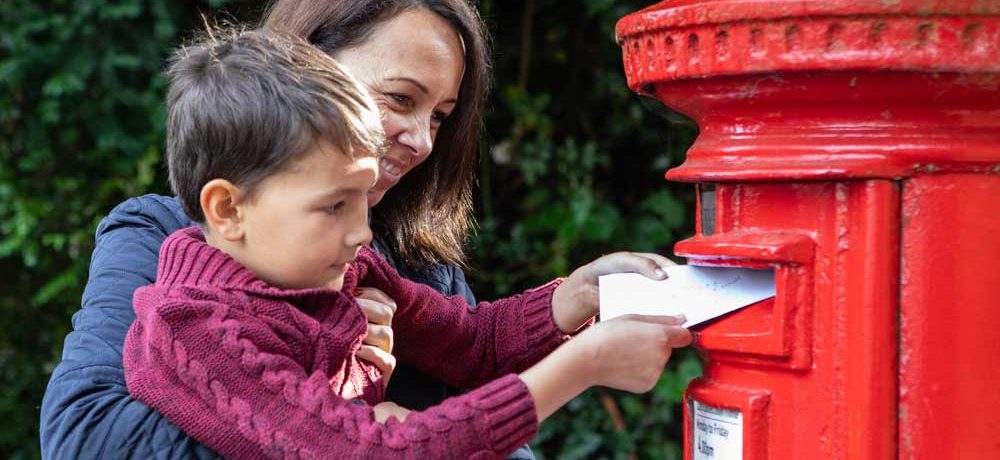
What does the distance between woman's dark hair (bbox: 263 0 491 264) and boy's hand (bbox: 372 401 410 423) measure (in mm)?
558

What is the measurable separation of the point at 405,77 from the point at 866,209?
0.80m

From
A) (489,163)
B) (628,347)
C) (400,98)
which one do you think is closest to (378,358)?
(628,347)

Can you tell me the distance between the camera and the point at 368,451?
1.23m

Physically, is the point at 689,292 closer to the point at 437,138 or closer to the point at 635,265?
the point at 635,265

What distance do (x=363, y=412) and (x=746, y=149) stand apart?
1.65 ft

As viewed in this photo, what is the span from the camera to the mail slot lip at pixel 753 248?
1225 millimetres

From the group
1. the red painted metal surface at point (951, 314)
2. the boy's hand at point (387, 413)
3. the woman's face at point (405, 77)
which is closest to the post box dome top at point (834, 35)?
the red painted metal surface at point (951, 314)

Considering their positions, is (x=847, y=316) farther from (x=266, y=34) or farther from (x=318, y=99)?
(x=266, y=34)

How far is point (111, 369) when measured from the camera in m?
1.43

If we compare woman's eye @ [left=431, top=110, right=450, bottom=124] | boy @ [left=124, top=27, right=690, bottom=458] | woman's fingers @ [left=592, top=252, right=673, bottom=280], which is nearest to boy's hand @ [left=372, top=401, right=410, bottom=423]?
boy @ [left=124, top=27, right=690, bottom=458]

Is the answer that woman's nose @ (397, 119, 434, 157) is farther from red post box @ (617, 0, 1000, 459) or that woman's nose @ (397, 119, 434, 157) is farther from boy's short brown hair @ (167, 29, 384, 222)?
red post box @ (617, 0, 1000, 459)

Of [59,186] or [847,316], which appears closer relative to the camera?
[847,316]

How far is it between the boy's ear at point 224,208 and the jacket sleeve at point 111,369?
22cm

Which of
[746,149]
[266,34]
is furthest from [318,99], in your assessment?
[746,149]
